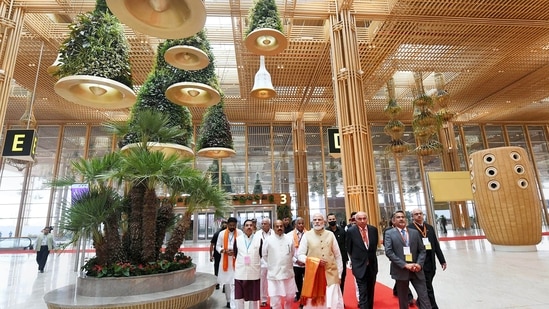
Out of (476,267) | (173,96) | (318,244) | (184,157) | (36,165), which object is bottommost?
(476,267)

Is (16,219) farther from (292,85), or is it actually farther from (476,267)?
(476,267)

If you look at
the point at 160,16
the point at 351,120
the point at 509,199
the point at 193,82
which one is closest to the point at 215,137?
the point at 193,82

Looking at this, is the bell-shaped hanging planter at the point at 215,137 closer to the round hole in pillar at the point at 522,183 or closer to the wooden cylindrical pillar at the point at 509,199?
the wooden cylindrical pillar at the point at 509,199

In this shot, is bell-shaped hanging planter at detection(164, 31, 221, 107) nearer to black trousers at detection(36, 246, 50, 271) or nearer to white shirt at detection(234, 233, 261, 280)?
white shirt at detection(234, 233, 261, 280)

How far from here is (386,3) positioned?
11117 mm

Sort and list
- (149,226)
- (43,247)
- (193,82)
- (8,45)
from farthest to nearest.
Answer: (8,45), (43,247), (193,82), (149,226)

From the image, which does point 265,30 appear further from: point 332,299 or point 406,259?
point 332,299

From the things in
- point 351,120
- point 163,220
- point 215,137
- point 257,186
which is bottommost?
point 163,220

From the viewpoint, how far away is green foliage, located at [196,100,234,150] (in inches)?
274

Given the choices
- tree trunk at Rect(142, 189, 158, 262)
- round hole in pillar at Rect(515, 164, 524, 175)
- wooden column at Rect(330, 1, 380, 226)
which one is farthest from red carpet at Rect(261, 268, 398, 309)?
round hole in pillar at Rect(515, 164, 524, 175)

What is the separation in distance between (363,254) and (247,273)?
1.50 metres

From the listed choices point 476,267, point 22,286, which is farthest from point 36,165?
point 476,267

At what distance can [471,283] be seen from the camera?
18.0ft

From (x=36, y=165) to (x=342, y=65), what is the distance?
1991 cm
